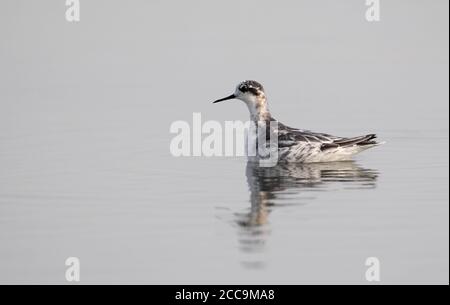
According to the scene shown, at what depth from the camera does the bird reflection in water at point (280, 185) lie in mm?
12028

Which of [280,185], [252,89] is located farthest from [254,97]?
[280,185]

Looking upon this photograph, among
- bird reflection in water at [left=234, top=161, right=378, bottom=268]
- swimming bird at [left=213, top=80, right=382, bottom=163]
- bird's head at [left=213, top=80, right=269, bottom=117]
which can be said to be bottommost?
bird reflection in water at [left=234, top=161, right=378, bottom=268]

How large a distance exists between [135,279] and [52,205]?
3.98 meters

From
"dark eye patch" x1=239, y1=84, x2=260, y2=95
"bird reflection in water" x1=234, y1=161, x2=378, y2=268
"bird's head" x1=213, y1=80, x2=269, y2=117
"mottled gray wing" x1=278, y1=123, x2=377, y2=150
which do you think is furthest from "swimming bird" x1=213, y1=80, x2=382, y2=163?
"dark eye patch" x1=239, y1=84, x2=260, y2=95

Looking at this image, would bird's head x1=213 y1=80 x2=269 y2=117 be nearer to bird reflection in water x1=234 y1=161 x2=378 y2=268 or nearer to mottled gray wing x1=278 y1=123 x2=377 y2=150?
mottled gray wing x1=278 y1=123 x2=377 y2=150

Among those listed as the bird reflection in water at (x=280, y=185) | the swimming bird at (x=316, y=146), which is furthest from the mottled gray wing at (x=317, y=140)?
the bird reflection in water at (x=280, y=185)

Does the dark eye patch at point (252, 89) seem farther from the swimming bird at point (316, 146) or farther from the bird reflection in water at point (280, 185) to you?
the bird reflection in water at point (280, 185)

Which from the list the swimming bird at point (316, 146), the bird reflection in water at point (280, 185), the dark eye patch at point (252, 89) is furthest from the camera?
the dark eye patch at point (252, 89)

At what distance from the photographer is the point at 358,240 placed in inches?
461

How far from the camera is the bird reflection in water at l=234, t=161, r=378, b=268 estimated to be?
1203cm

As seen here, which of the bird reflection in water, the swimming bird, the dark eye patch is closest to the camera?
the bird reflection in water

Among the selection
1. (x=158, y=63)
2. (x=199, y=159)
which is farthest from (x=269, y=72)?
(x=199, y=159)

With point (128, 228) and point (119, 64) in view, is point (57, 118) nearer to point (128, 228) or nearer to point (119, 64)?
Result: point (119, 64)

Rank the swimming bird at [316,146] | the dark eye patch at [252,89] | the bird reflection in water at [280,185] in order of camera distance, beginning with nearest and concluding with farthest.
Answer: the bird reflection in water at [280,185]
the swimming bird at [316,146]
the dark eye patch at [252,89]
